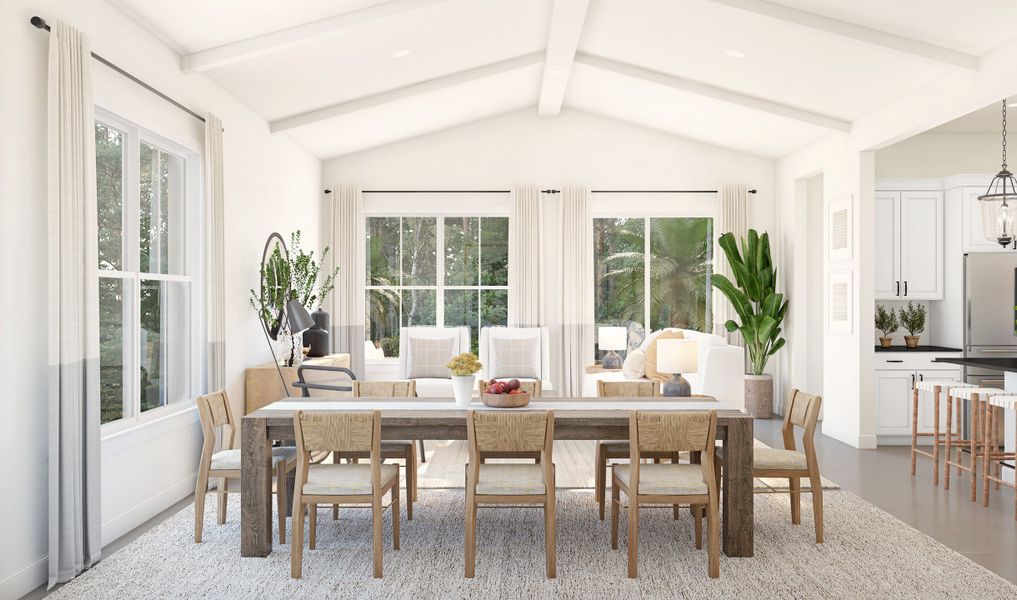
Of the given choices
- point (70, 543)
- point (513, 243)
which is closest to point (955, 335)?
point (513, 243)

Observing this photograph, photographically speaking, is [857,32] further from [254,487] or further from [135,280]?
[135,280]

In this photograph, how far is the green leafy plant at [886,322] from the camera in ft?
24.1

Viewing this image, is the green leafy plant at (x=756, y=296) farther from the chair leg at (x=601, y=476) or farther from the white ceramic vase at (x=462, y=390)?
the white ceramic vase at (x=462, y=390)

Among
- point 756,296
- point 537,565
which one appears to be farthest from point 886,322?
point 537,565

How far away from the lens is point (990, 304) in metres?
6.96

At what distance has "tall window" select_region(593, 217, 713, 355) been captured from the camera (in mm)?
9109

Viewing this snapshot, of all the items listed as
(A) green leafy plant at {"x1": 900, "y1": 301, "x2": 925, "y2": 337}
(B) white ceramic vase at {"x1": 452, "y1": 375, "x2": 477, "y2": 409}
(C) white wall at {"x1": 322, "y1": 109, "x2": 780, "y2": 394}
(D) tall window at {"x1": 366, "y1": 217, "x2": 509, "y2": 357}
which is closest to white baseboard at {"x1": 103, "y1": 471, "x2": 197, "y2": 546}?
(B) white ceramic vase at {"x1": 452, "y1": 375, "x2": 477, "y2": 409}

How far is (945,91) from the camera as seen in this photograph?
18.1 feet

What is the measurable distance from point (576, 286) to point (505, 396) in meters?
4.84

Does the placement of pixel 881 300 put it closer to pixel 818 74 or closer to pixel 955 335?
pixel 955 335

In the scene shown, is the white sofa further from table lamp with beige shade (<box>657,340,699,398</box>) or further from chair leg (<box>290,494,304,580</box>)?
chair leg (<box>290,494,304,580</box>)

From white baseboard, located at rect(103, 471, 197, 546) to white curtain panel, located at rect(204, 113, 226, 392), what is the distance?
68 cm

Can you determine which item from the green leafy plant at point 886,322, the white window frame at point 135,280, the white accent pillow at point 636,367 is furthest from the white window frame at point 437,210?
the green leafy plant at point 886,322

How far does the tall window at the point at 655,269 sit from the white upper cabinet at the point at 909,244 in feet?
7.40
